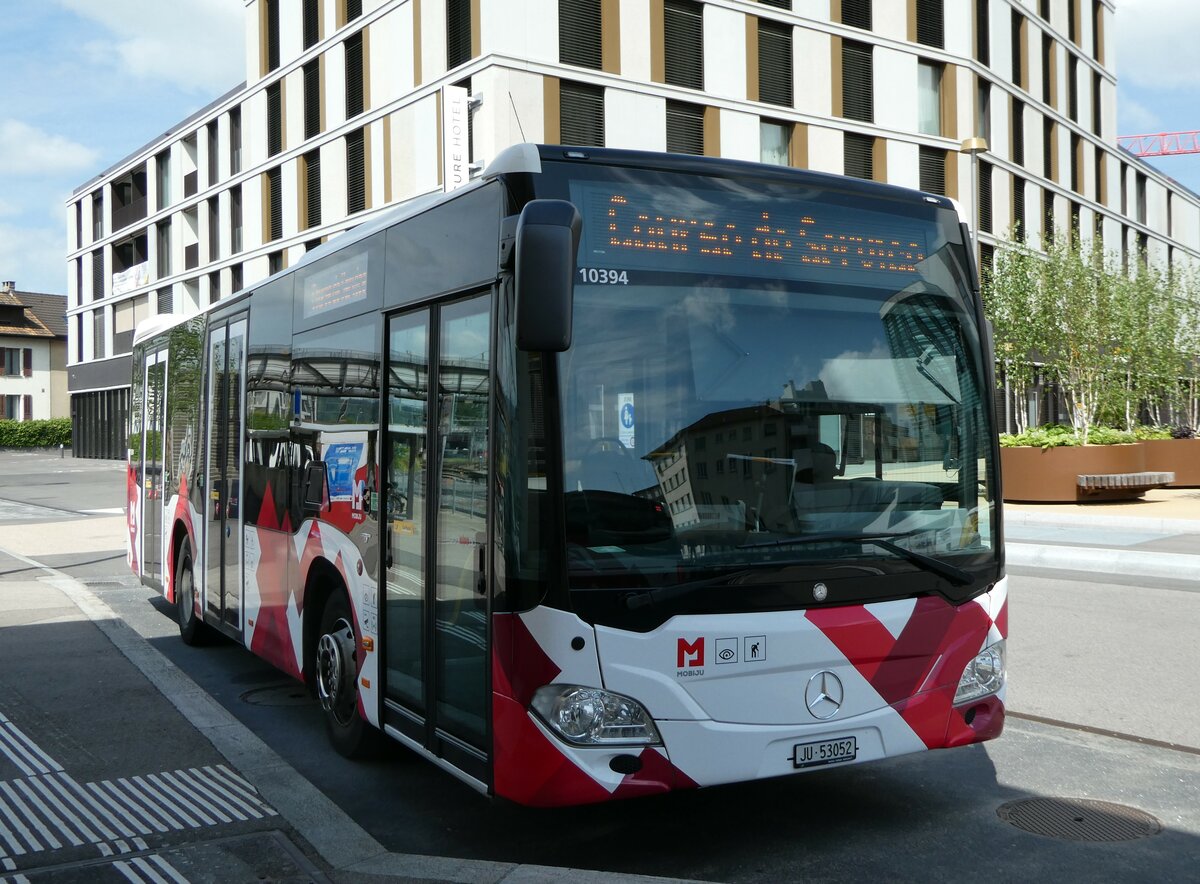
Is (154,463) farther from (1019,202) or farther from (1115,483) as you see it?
(1019,202)

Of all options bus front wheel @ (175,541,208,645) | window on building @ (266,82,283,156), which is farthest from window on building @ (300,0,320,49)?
bus front wheel @ (175,541,208,645)

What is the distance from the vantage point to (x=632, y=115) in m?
32.9

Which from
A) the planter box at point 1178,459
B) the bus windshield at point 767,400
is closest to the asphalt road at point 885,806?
the bus windshield at point 767,400

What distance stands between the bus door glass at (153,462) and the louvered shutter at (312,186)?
29.8m

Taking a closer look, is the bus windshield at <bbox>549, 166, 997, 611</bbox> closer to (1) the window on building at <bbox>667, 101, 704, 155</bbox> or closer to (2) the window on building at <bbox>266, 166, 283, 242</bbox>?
(1) the window on building at <bbox>667, 101, 704, 155</bbox>

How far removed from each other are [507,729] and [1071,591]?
9.37 m

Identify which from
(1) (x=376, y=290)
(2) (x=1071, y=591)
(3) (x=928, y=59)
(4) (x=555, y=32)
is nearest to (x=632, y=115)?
(4) (x=555, y=32)

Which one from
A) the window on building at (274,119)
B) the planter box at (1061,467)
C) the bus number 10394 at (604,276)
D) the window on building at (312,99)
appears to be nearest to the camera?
the bus number 10394 at (604,276)

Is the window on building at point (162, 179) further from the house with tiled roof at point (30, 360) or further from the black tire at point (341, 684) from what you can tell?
the black tire at point (341, 684)

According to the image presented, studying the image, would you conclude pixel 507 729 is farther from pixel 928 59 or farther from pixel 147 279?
pixel 147 279

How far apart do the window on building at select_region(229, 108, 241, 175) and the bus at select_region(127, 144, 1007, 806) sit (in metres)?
43.8

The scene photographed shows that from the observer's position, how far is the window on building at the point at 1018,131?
42688 mm

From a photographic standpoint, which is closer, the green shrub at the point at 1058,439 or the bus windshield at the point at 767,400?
the bus windshield at the point at 767,400

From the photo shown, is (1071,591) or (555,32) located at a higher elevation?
(555,32)
